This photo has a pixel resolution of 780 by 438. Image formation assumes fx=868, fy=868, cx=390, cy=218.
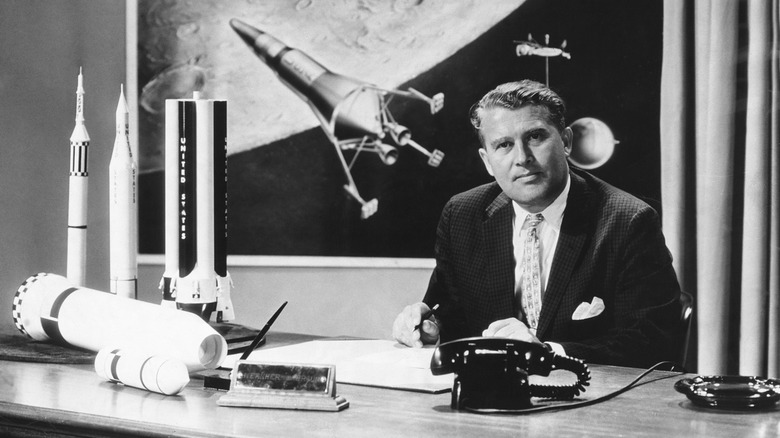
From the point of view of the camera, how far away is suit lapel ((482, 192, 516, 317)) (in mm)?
2297

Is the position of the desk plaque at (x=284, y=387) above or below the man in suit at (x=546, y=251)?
below

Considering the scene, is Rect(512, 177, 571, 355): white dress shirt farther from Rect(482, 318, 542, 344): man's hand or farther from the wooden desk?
the wooden desk

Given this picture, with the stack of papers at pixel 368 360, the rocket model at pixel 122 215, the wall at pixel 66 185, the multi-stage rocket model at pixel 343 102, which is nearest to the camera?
the stack of papers at pixel 368 360

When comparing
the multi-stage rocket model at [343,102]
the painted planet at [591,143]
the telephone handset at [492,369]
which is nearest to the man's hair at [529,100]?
the painted planet at [591,143]

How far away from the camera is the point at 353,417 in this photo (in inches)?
44.9

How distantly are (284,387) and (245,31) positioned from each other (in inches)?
82.1

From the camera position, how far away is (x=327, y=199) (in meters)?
2.99

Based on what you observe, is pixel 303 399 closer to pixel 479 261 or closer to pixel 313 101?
pixel 479 261

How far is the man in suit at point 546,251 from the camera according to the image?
6.88 feet

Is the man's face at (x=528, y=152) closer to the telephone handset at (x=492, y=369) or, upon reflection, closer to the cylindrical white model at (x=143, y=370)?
the telephone handset at (x=492, y=369)

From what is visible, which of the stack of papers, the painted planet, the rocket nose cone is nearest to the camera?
the stack of papers

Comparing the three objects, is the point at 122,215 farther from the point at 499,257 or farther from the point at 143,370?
the point at 499,257

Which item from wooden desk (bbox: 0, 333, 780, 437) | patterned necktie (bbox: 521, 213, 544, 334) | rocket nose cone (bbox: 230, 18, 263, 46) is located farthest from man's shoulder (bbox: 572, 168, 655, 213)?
rocket nose cone (bbox: 230, 18, 263, 46)

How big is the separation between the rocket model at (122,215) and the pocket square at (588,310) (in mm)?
1066
